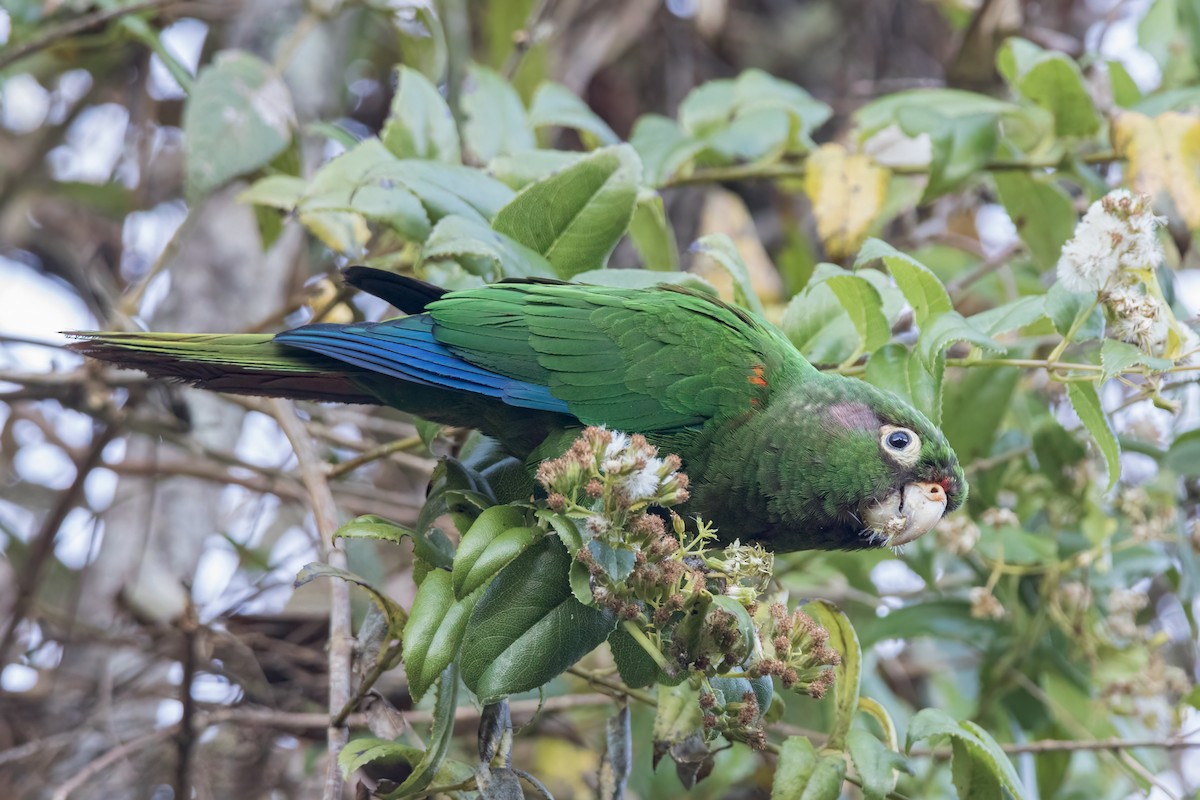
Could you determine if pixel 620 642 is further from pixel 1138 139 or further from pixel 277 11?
pixel 277 11

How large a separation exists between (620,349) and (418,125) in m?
0.86

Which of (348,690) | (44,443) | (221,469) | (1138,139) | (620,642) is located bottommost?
(44,443)

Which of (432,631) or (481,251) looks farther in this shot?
(481,251)

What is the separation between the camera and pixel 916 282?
2.31 m

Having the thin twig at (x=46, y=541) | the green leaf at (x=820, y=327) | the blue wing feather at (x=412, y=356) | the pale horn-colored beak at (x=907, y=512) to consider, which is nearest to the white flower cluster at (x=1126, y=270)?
the pale horn-colored beak at (x=907, y=512)

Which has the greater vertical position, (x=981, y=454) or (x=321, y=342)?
(x=321, y=342)

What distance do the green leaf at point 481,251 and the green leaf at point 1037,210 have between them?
1.33 meters

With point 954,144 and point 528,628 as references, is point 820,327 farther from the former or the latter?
point 528,628

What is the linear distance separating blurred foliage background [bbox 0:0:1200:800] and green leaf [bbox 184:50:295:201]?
10 mm

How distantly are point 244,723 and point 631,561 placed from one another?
1504 mm

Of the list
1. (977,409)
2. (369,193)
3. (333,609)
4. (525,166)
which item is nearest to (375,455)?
(333,609)

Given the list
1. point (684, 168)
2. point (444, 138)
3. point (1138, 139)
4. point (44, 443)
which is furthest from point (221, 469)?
point (1138, 139)

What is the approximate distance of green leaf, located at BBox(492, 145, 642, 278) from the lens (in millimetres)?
2492

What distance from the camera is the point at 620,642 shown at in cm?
199
